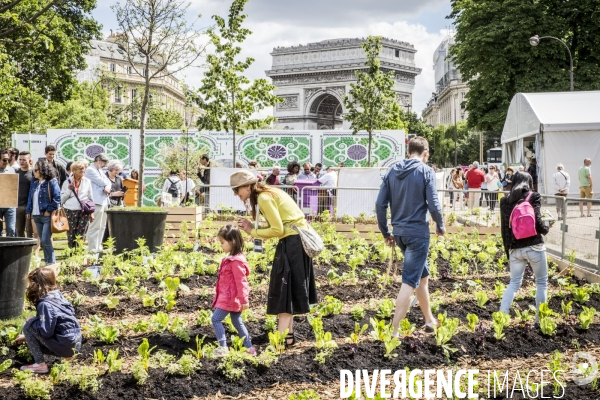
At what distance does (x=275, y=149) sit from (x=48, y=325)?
22.2 meters

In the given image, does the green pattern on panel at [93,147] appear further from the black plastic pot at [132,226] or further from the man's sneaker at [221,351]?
the man's sneaker at [221,351]

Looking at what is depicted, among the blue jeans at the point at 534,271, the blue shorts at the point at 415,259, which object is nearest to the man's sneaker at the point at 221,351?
the blue shorts at the point at 415,259

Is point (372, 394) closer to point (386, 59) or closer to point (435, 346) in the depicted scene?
point (435, 346)

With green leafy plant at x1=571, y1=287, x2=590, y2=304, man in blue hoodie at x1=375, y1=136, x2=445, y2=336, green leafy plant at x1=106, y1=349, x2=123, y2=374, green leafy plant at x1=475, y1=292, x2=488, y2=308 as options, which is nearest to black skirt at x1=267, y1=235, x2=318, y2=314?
man in blue hoodie at x1=375, y1=136, x2=445, y2=336

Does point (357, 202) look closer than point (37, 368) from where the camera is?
No

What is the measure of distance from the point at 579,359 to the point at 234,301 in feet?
9.44

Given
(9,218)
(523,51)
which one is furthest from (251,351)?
(523,51)

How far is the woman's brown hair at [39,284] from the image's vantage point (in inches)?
233

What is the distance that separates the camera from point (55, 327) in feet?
19.5

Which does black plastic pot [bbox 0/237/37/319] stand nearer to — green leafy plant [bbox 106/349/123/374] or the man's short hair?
green leafy plant [bbox 106/349/123/374]

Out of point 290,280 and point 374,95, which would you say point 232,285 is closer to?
point 290,280

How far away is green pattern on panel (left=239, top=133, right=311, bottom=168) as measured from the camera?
27.8m

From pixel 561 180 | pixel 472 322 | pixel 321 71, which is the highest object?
pixel 321 71

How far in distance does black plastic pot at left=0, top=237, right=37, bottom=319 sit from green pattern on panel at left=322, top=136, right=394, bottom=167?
68.2 ft
